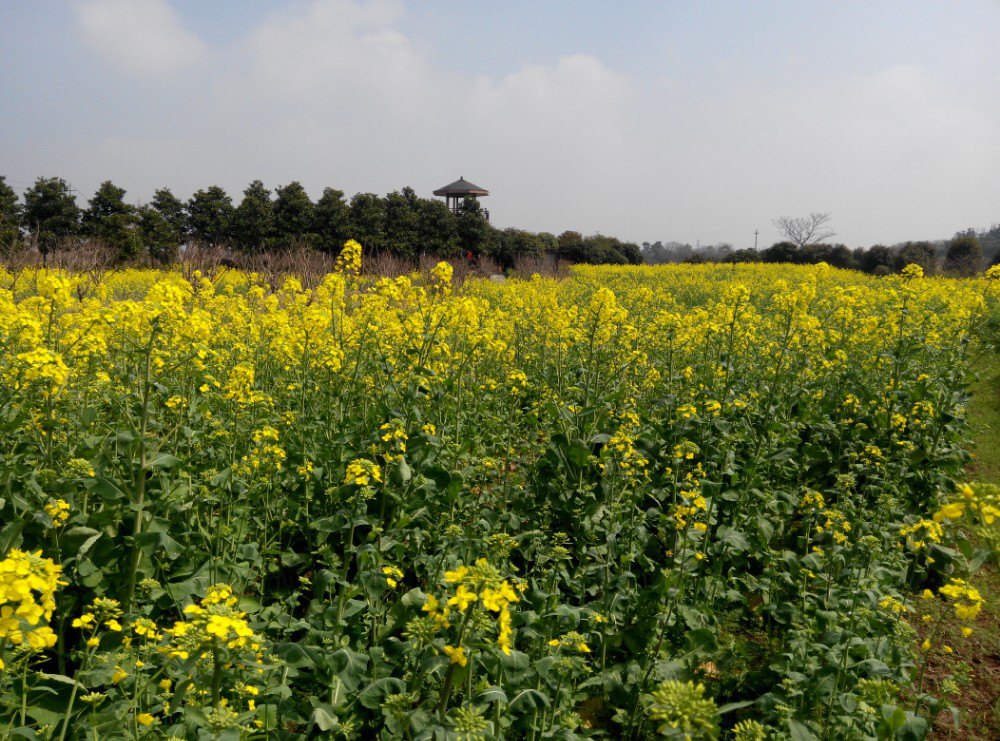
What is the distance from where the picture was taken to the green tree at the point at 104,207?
943 inches

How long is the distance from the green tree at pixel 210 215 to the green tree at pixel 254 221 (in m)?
0.53

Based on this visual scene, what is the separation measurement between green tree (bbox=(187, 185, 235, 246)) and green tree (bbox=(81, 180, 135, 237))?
2.47m

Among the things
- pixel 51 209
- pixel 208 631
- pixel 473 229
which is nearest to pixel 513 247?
pixel 473 229

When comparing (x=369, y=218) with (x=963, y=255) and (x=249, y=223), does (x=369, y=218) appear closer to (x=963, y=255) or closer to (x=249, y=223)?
(x=249, y=223)

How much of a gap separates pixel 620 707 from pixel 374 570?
1.27m

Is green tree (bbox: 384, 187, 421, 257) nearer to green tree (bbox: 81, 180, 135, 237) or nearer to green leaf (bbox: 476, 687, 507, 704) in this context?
green tree (bbox: 81, 180, 135, 237)

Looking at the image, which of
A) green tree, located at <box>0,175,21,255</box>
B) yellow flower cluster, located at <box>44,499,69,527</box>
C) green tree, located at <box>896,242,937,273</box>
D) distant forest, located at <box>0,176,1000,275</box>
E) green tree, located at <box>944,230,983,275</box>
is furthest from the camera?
green tree, located at <box>944,230,983,275</box>

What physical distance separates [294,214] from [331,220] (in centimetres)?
152

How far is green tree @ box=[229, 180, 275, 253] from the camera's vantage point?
24.5 meters

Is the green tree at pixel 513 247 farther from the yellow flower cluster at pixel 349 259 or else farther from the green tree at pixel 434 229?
the yellow flower cluster at pixel 349 259

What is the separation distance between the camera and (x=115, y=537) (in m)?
2.88

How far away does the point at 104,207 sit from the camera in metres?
24.3

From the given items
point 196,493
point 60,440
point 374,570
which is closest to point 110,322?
point 60,440

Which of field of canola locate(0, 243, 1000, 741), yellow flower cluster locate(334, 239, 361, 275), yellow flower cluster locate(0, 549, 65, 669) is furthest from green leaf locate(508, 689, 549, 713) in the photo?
yellow flower cluster locate(334, 239, 361, 275)
